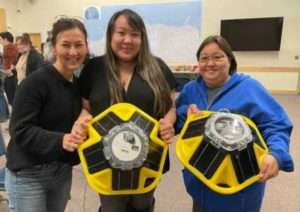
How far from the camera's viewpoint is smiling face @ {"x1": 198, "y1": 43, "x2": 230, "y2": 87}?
1150 mm

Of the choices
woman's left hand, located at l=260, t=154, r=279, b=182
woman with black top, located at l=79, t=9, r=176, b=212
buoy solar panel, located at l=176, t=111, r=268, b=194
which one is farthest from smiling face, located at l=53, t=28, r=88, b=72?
woman's left hand, located at l=260, t=154, r=279, b=182

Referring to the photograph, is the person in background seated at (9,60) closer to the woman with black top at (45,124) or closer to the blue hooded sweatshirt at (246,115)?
the woman with black top at (45,124)

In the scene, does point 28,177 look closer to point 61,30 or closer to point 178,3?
point 61,30

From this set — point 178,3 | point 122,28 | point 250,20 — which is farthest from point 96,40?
point 122,28

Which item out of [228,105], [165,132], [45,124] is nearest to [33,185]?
[45,124]

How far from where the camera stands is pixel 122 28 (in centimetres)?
117

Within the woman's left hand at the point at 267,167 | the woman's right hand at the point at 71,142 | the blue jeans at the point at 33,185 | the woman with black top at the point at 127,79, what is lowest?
the blue jeans at the point at 33,185

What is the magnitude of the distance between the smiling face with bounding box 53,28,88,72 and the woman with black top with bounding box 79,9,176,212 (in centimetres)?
12

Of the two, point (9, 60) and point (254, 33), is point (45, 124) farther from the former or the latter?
point (254, 33)

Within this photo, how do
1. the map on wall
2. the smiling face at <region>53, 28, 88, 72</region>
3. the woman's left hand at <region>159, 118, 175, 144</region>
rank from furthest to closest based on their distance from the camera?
1. the map on wall
2. the smiling face at <region>53, 28, 88, 72</region>
3. the woman's left hand at <region>159, 118, 175, 144</region>

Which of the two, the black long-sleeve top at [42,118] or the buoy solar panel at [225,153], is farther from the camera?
the black long-sleeve top at [42,118]

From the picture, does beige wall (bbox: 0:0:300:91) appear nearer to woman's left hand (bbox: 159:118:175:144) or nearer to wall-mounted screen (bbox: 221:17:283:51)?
wall-mounted screen (bbox: 221:17:283:51)

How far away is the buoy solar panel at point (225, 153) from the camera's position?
882 mm

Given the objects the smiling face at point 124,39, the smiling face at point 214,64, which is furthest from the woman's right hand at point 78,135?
the smiling face at point 214,64
